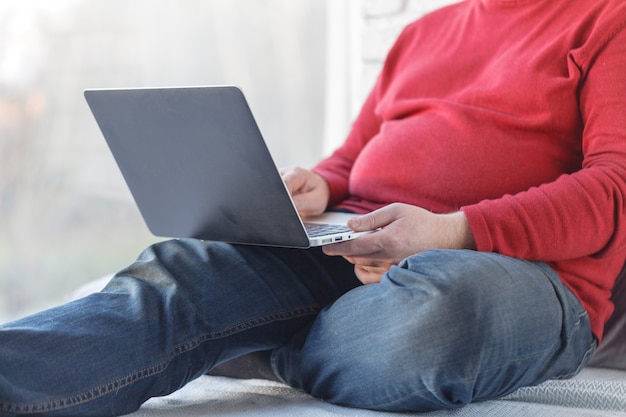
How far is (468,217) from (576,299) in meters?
0.19

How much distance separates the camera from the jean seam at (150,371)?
0.87 m

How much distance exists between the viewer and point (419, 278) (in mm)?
919

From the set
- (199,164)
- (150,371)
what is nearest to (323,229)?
(199,164)

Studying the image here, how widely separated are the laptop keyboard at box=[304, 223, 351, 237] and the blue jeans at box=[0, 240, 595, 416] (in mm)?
84

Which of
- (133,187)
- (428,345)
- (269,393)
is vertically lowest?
(269,393)

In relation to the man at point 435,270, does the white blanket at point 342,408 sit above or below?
below

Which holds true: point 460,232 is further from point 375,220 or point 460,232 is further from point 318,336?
point 318,336

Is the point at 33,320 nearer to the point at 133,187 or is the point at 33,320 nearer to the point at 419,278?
the point at 133,187

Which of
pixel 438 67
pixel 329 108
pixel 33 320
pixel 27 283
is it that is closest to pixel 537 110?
pixel 438 67

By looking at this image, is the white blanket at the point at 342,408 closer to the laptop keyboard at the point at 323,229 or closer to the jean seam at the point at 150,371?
the jean seam at the point at 150,371

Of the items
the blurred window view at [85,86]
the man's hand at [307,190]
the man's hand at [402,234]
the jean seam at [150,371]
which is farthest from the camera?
the blurred window view at [85,86]

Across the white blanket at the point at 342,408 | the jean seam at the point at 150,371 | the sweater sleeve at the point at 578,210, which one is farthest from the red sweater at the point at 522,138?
the jean seam at the point at 150,371

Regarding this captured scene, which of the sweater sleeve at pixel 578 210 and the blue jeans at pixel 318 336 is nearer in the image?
the blue jeans at pixel 318 336

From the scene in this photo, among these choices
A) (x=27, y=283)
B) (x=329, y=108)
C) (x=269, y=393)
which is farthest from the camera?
(x=329, y=108)
